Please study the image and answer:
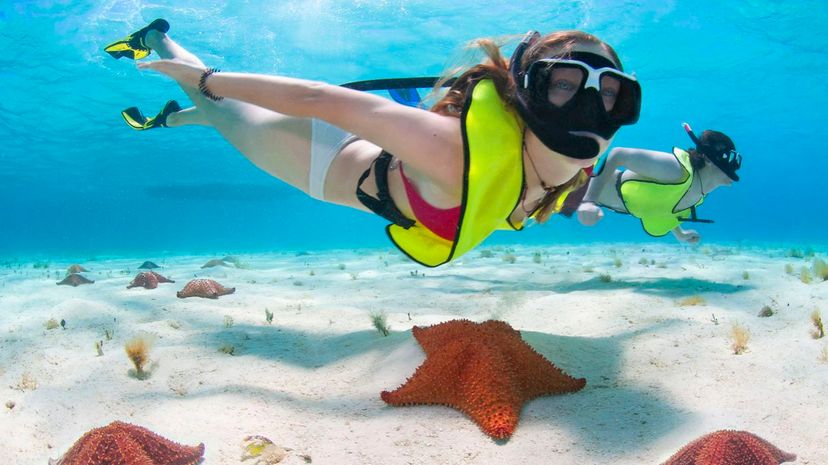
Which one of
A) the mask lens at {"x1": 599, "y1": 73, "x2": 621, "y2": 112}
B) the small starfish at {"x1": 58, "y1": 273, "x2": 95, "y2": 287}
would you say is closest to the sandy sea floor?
the mask lens at {"x1": 599, "y1": 73, "x2": 621, "y2": 112}

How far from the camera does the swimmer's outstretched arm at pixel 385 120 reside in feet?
7.84

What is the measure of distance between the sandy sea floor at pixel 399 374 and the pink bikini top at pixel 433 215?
4.30 ft

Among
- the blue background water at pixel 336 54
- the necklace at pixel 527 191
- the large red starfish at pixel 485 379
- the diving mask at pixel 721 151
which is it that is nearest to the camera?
the necklace at pixel 527 191

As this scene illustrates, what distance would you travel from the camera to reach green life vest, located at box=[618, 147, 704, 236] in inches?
279

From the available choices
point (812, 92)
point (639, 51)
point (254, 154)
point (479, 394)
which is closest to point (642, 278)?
point (479, 394)

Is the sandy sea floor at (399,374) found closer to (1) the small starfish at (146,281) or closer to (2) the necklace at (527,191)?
(1) the small starfish at (146,281)

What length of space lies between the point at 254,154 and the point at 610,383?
11.9ft

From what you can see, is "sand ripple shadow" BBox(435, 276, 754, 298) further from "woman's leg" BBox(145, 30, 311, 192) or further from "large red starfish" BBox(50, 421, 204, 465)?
"large red starfish" BBox(50, 421, 204, 465)

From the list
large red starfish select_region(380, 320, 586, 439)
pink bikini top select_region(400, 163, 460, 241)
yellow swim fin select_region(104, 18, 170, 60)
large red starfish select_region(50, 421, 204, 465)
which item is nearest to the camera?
large red starfish select_region(50, 421, 204, 465)

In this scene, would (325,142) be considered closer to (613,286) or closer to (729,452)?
(729,452)

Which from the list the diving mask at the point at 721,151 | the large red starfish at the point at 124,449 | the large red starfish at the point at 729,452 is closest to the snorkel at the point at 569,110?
the large red starfish at the point at 729,452

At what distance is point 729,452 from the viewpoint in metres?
2.14

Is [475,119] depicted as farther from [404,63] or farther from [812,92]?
[812,92]

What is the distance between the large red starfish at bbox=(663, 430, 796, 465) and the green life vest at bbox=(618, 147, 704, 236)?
557 cm
